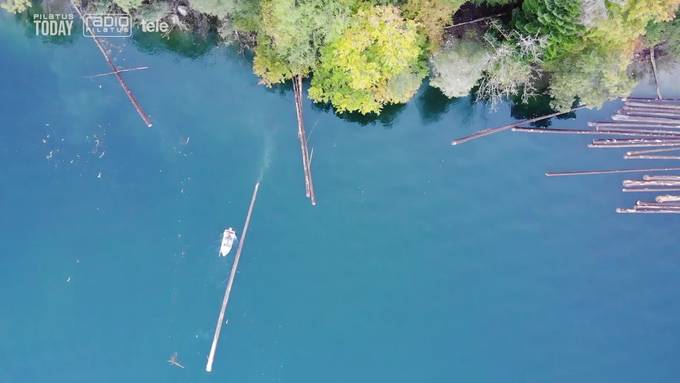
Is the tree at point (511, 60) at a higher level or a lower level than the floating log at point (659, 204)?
higher

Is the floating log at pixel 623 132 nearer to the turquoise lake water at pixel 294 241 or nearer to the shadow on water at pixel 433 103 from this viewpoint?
the turquoise lake water at pixel 294 241

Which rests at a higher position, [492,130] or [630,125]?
[492,130]

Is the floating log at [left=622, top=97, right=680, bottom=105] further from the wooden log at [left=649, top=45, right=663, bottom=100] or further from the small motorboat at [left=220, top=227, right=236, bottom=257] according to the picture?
the small motorboat at [left=220, top=227, right=236, bottom=257]

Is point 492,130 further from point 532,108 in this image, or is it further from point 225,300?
point 225,300

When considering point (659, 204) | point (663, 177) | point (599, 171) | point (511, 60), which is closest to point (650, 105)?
point (663, 177)

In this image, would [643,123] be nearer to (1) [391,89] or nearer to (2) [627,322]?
(2) [627,322]

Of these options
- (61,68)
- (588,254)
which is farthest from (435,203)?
(61,68)

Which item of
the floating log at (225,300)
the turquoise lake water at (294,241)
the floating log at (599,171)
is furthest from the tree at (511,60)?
the floating log at (225,300)
